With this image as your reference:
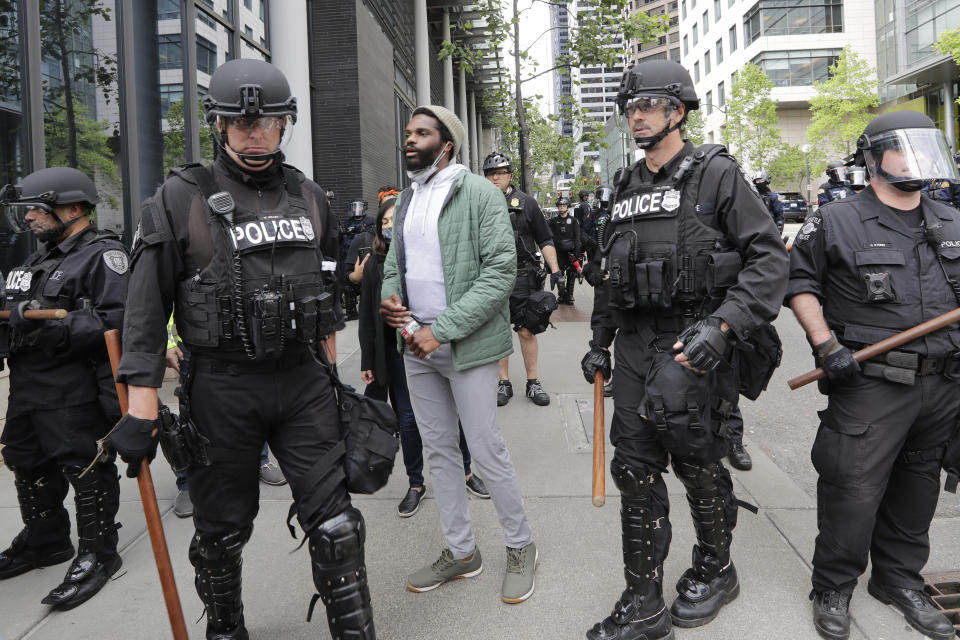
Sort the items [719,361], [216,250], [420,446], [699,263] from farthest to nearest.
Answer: [420,446], [699,263], [719,361], [216,250]

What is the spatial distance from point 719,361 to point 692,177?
761 millimetres

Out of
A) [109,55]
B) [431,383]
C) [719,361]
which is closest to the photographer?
[719,361]

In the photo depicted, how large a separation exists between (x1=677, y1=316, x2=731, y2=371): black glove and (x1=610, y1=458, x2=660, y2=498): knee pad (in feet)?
1.70

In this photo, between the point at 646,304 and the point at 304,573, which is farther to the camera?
the point at 304,573

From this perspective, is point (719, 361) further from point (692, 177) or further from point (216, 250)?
point (216, 250)

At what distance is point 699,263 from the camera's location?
9.02ft

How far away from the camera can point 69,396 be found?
343 centimetres

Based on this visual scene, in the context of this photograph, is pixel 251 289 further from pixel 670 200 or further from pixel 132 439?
pixel 670 200

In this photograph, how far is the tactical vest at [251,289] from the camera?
94.2 inches

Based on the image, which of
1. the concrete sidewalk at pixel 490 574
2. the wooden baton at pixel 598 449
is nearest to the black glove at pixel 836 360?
the wooden baton at pixel 598 449

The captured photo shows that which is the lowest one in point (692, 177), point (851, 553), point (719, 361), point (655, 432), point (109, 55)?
point (851, 553)

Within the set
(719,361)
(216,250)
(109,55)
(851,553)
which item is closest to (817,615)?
(851,553)

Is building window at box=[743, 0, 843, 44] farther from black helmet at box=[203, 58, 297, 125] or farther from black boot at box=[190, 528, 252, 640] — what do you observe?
black boot at box=[190, 528, 252, 640]

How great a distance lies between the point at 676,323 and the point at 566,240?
30.9 feet
